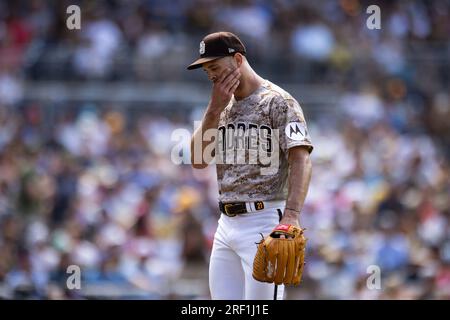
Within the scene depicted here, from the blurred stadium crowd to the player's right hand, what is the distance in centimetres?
329

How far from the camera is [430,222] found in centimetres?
1169

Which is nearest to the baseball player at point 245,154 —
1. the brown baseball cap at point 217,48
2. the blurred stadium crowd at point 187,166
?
the brown baseball cap at point 217,48

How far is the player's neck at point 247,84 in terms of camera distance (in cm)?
575

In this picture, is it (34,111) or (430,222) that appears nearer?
(430,222)

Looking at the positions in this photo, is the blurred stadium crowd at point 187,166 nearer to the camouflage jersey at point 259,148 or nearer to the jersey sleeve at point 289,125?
the camouflage jersey at point 259,148

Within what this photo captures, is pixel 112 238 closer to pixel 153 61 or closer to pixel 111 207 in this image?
pixel 111 207

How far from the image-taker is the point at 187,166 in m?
12.4

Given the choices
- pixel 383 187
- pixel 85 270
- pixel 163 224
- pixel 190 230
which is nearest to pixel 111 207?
pixel 163 224

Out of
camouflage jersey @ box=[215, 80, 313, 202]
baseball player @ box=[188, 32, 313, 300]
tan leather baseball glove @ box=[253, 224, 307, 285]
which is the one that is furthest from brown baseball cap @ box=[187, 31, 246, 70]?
tan leather baseball glove @ box=[253, 224, 307, 285]

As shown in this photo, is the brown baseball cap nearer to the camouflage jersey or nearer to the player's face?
the player's face

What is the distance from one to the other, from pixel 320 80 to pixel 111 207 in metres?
3.95

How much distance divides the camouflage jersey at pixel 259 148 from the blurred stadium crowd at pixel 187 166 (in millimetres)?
3065

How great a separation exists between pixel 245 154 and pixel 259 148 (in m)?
0.09

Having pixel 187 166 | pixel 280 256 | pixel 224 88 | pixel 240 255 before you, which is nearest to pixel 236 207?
pixel 240 255
